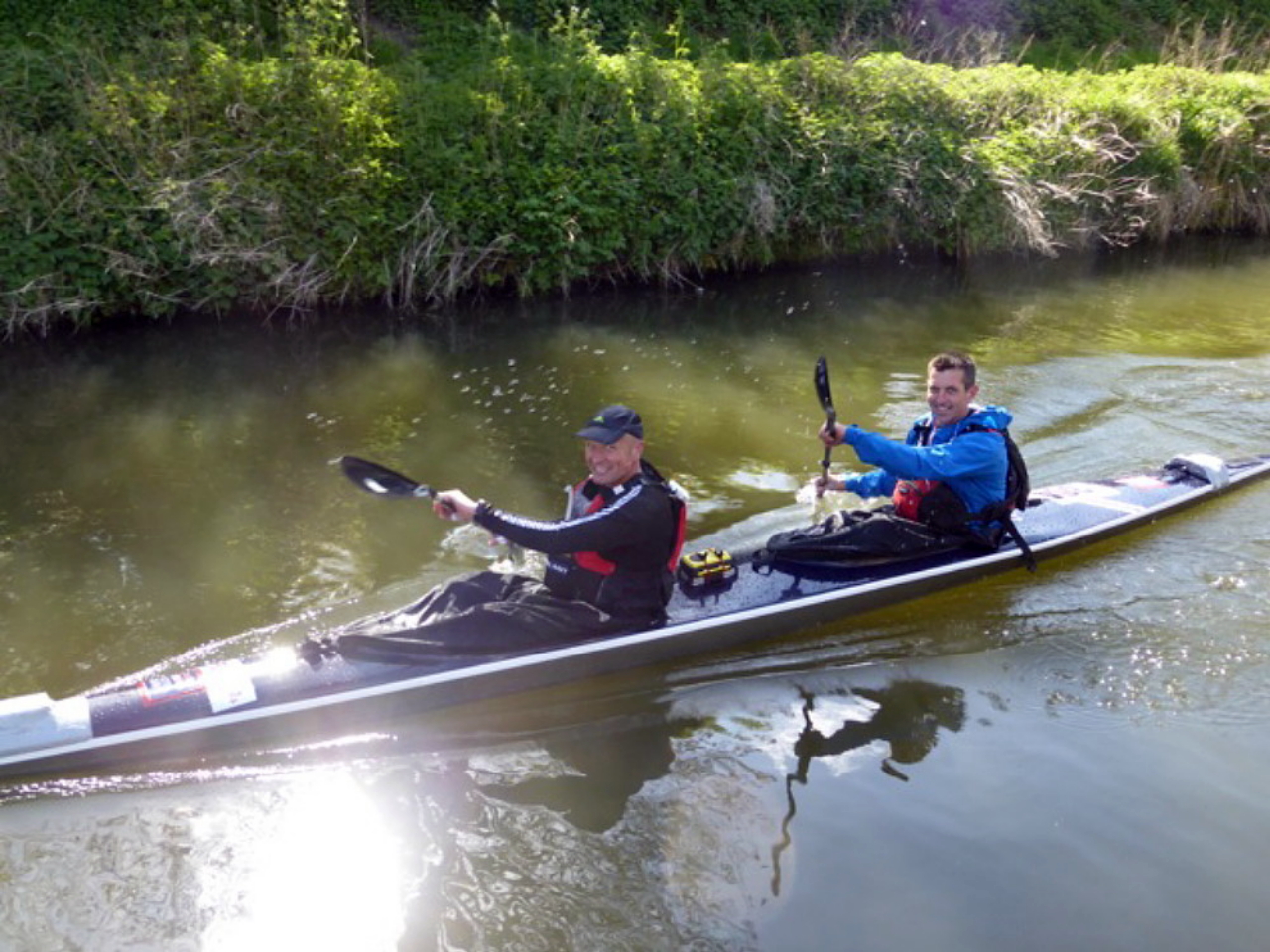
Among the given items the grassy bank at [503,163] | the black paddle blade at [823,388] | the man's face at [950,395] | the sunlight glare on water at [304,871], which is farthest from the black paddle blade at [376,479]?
the grassy bank at [503,163]

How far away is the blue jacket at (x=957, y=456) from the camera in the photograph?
21.0 feet

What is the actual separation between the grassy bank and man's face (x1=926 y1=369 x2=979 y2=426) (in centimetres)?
629

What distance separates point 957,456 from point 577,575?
228 centimetres

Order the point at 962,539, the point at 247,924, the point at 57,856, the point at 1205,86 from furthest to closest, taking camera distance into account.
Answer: the point at 1205,86 → the point at 962,539 → the point at 57,856 → the point at 247,924

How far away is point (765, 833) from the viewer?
16.4 ft

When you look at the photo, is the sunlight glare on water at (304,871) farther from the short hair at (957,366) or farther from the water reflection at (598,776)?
the short hair at (957,366)

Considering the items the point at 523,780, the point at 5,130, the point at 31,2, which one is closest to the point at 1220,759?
the point at 523,780

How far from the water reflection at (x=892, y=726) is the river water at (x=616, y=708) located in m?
0.02

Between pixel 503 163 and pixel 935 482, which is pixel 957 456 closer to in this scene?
pixel 935 482

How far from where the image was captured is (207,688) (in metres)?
5.37

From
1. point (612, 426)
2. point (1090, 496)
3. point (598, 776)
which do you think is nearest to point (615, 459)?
point (612, 426)

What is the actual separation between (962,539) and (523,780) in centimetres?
307

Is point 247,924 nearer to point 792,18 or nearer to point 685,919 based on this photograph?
point 685,919

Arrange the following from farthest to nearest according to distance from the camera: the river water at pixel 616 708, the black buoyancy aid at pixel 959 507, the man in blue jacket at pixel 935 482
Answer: the black buoyancy aid at pixel 959 507 < the man in blue jacket at pixel 935 482 < the river water at pixel 616 708
